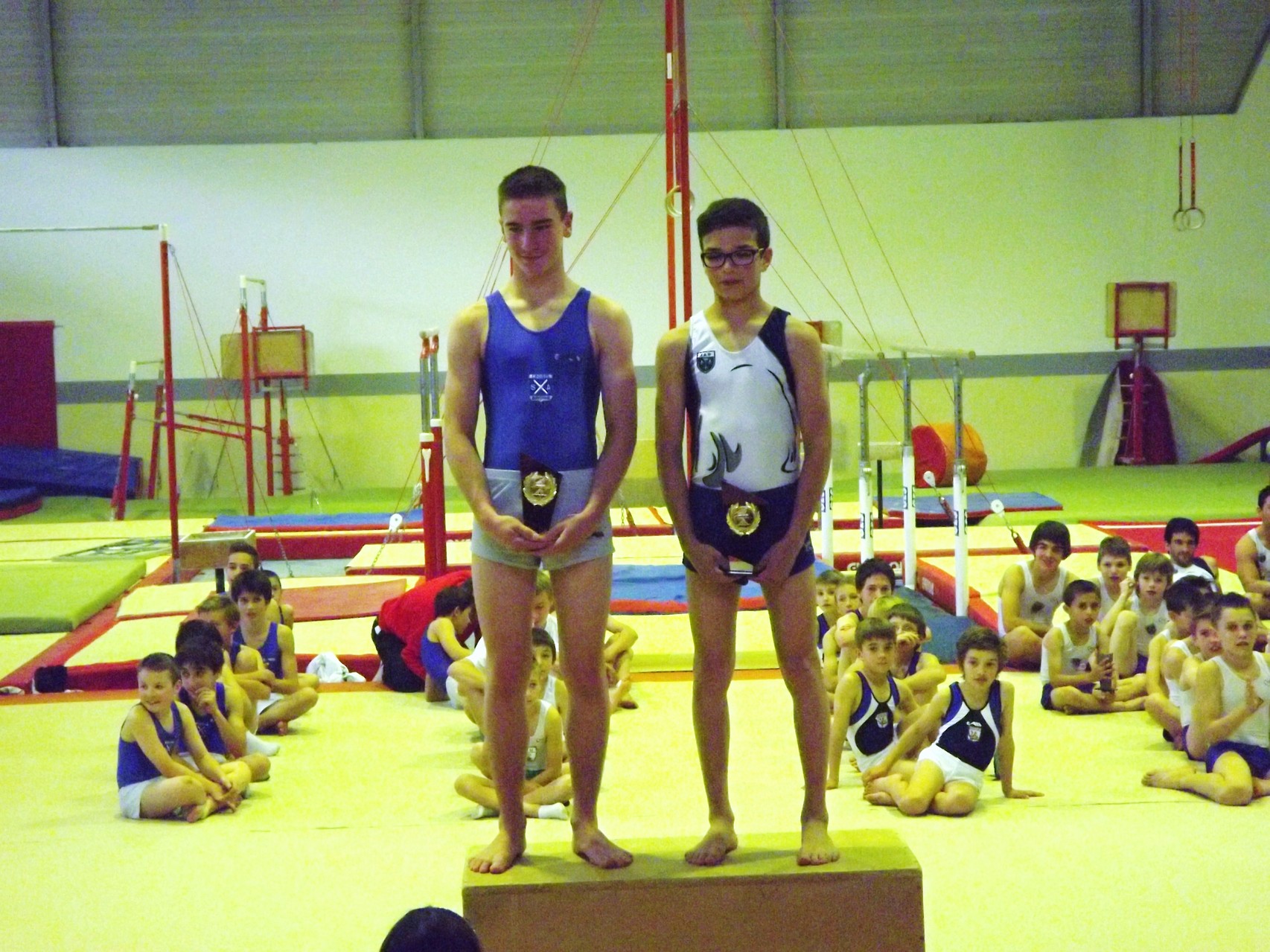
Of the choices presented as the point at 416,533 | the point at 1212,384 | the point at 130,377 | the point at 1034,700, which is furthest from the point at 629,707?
the point at 1212,384

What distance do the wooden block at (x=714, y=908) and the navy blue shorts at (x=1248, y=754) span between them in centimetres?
220

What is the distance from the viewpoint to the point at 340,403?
49.6ft

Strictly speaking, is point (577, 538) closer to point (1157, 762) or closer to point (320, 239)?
point (1157, 762)

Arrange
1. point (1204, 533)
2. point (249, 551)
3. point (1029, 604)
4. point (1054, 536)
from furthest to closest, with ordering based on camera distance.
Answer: point (1204, 533), point (249, 551), point (1029, 604), point (1054, 536)

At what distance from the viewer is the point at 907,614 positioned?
5.24m

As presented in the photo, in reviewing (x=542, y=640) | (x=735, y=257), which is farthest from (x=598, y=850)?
(x=542, y=640)

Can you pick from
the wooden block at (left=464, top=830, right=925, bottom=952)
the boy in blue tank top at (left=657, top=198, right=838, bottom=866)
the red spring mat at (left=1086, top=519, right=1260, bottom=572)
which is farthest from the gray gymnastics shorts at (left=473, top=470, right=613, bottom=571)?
the red spring mat at (left=1086, top=519, right=1260, bottom=572)

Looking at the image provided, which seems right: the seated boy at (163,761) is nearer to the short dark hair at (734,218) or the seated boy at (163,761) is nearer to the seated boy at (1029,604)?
the short dark hair at (734,218)

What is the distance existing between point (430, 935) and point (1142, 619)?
16.8 feet

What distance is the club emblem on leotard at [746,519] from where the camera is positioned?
315cm

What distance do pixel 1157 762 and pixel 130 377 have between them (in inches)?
423

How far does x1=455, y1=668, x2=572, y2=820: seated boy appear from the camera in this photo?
473 cm

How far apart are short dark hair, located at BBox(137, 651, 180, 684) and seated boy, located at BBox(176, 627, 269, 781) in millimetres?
242

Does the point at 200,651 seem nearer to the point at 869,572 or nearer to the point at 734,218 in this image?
the point at 869,572
